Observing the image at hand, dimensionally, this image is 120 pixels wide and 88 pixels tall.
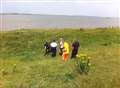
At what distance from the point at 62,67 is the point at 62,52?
1.96 meters

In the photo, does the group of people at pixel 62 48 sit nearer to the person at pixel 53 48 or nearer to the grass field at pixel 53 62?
the person at pixel 53 48

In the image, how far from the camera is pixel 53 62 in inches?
749

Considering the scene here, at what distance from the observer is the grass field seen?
1641 cm

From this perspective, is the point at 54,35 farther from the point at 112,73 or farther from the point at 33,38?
the point at 112,73

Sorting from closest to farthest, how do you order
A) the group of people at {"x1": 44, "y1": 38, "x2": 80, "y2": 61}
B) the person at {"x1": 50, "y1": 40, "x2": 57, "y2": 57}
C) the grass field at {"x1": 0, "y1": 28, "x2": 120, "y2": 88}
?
the grass field at {"x1": 0, "y1": 28, "x2": 120, "y2": 88}
the group of people at {"x1": 44, "y1": 38, "x2": 80, "y2": 61}
the person at {"x1": 50, "y1": 40, "x2": 57, "y2": 57}

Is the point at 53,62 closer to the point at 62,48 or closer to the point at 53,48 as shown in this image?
the point at 62,48

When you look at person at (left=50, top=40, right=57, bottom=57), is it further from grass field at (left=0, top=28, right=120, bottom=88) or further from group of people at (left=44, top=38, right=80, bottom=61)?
grass field at (left=0, top=28, right=120, bottom=88)

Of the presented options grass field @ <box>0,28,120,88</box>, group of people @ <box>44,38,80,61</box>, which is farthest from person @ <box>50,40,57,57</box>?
grass field @ <box>0,28,120,88</box>

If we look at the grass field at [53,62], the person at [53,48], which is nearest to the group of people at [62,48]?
the person at [53,48]

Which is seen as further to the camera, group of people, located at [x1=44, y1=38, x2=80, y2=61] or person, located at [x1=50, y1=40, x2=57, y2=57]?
person, located at [x1=50, y1=40, x2=57, y2=57]

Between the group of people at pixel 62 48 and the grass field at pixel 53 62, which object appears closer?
the grass field at pixel 53 62

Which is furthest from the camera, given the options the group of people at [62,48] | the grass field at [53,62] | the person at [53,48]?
the person at [53,48]

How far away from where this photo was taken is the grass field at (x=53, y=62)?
16.4 meters

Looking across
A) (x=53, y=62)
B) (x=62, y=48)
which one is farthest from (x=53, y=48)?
(x=53, y=62)
